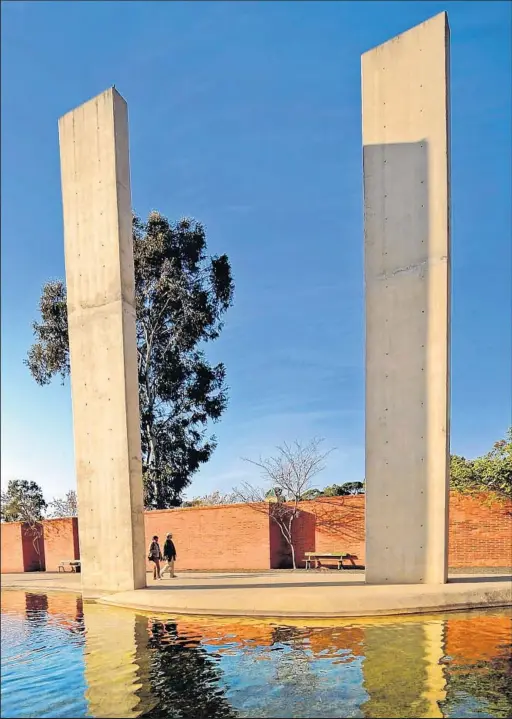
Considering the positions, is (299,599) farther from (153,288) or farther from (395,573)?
(153,288)

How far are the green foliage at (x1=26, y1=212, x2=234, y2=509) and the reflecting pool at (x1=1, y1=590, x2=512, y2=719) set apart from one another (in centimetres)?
1583

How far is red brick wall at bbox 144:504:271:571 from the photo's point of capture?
16609 mm

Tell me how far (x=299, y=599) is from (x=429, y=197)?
7.02m

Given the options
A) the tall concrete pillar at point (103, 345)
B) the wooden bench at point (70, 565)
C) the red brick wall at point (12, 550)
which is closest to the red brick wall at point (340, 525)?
the tall concrete pillar at point (103, 345)

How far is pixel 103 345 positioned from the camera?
37.9 feet

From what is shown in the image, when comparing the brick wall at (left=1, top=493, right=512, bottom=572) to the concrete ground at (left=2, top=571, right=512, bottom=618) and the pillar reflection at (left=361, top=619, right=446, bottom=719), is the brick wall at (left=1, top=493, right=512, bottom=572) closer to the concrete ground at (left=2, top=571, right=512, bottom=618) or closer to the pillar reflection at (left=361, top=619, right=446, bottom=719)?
the concrete ground at (left=2, top=571, right=512, bottom=618)

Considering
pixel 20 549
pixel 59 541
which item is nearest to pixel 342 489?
pixel 59 541

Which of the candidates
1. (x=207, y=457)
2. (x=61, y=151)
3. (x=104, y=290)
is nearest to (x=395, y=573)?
(x=104, y=290)

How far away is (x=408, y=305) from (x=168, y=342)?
15.2m

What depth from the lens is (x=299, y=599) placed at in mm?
8508

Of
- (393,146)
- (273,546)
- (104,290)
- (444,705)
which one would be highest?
(393,146)

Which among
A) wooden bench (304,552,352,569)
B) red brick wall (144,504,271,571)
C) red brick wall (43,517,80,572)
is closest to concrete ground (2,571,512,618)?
wooden bench (304,552,352,569)

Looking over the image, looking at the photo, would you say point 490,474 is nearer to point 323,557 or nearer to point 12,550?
point 323,557

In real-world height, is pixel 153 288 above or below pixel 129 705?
above
